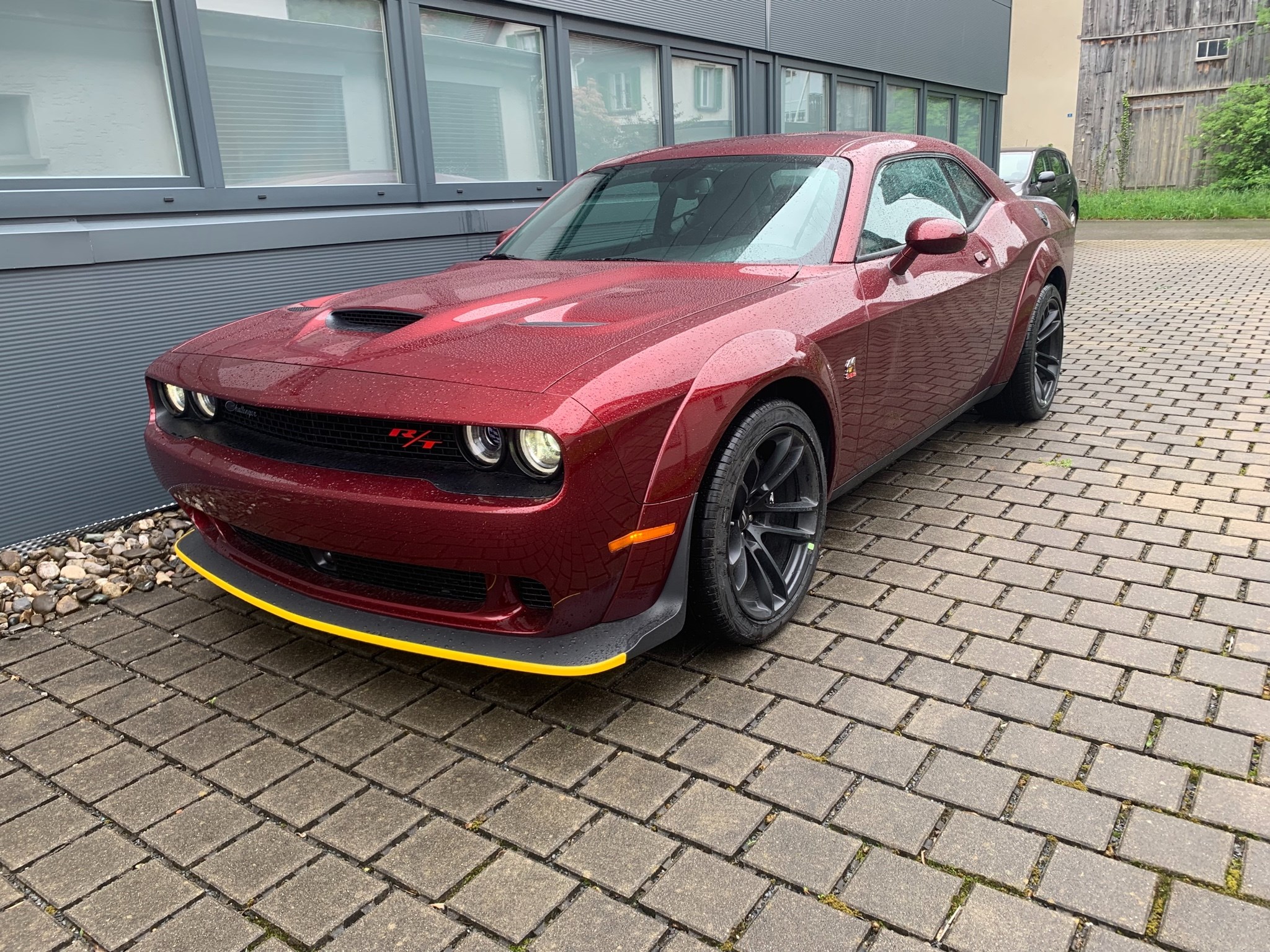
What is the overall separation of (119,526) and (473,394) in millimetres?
2739

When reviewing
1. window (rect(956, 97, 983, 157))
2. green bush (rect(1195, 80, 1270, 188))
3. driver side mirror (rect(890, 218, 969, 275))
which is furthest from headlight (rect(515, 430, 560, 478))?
green bush (rect(1195, 80, 1270, 188))

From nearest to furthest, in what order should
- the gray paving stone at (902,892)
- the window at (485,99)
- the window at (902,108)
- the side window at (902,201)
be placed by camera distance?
1. the gray paving stone at (902,892)
2. the side window at (902,201)
3. the window at (485,99)
4. the window at (902,108)

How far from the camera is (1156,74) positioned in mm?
21922

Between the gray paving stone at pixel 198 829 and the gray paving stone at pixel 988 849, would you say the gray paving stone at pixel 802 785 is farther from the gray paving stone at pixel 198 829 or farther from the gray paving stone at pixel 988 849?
the gray paving stone at pixel 198 829

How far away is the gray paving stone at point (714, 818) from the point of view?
2.20 m

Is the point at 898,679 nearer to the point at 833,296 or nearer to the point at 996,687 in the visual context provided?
the point at 996,687

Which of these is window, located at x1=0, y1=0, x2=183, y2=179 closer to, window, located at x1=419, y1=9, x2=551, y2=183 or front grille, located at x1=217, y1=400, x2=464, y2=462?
window, located at x1=419, y1=9, x2=551, y2=183

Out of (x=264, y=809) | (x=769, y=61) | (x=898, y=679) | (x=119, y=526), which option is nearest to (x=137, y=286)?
(x=119, y=526)

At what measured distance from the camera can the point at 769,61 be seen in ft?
29.3

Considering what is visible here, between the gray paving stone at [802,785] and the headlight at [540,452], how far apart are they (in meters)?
0.91

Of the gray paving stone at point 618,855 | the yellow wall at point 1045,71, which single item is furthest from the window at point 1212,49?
the gray paving stone at point 618,855

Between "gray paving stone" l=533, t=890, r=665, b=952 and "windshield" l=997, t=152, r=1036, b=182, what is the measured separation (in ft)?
44.9

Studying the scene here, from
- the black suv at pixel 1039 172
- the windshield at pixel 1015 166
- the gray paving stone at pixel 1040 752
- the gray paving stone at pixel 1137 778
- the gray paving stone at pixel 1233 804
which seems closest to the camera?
the gray paving stone at pixel 1233 804

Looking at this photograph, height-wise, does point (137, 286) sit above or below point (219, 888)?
above
